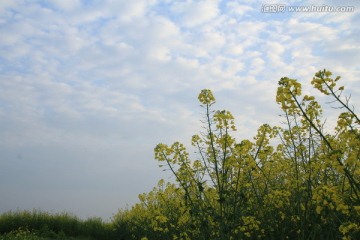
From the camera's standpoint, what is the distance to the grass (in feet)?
50.2

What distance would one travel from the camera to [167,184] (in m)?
9.90

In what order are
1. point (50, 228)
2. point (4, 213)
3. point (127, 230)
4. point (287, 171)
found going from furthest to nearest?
1. point (4, 213)
2. point (50, 228)
3. point (127, 230)
4. point (287, 171)

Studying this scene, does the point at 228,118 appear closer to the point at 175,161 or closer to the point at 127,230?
the point at 175,161

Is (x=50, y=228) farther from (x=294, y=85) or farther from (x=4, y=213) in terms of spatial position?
(x=294, y=85)

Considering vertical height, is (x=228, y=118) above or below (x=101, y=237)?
above

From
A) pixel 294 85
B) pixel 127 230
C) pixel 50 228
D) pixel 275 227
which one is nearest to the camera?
pixel 294 85

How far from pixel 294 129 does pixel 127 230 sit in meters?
8.62

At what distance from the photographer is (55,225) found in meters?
16.5

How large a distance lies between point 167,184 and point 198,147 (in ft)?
13.9

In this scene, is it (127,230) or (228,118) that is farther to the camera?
(127,230)

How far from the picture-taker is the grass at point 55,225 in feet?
50.2

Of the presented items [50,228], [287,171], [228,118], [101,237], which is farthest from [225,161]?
[50,228]

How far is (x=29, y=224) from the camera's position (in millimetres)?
16734

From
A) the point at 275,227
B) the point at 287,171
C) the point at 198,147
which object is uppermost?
the point at 198,147
